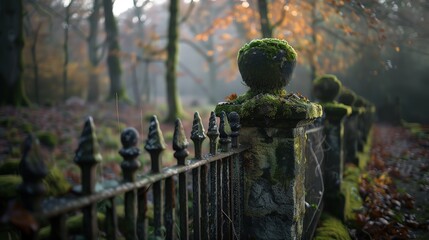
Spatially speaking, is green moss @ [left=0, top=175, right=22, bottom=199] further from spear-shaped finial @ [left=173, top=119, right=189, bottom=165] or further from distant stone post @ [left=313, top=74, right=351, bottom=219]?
distant stone post @ [left=313, top=74, right=351, bottom=219]

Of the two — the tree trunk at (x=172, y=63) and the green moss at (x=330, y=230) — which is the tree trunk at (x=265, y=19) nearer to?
the tree trunk at (x=172, y=63)

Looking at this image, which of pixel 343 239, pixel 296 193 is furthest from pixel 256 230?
pixel 343 239

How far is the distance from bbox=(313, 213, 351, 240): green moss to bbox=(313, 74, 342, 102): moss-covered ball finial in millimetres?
1850

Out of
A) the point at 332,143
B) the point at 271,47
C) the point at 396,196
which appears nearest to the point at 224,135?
the point at 271,47

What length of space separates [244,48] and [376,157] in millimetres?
7511

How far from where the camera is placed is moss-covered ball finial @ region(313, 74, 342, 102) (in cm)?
473

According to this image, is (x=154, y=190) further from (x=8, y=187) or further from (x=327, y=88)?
(x=327, y=88)

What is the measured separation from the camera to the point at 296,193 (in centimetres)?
262

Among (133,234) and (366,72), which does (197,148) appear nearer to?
(133,234)

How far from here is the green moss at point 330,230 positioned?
3441 mm

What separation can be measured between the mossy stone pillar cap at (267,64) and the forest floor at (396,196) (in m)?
2.47

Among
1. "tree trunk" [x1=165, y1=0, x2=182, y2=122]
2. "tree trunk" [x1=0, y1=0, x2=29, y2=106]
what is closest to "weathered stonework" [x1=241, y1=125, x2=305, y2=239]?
"tree trunk" [x1=165, y1=0, x2=182, y2=122]

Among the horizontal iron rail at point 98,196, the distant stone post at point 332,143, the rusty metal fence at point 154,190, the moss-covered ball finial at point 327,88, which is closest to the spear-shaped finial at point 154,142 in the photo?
the rusty metal fence at point 154,190

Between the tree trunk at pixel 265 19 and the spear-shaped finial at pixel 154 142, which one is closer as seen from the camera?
the spear-shaped finial at pixel 154 142
